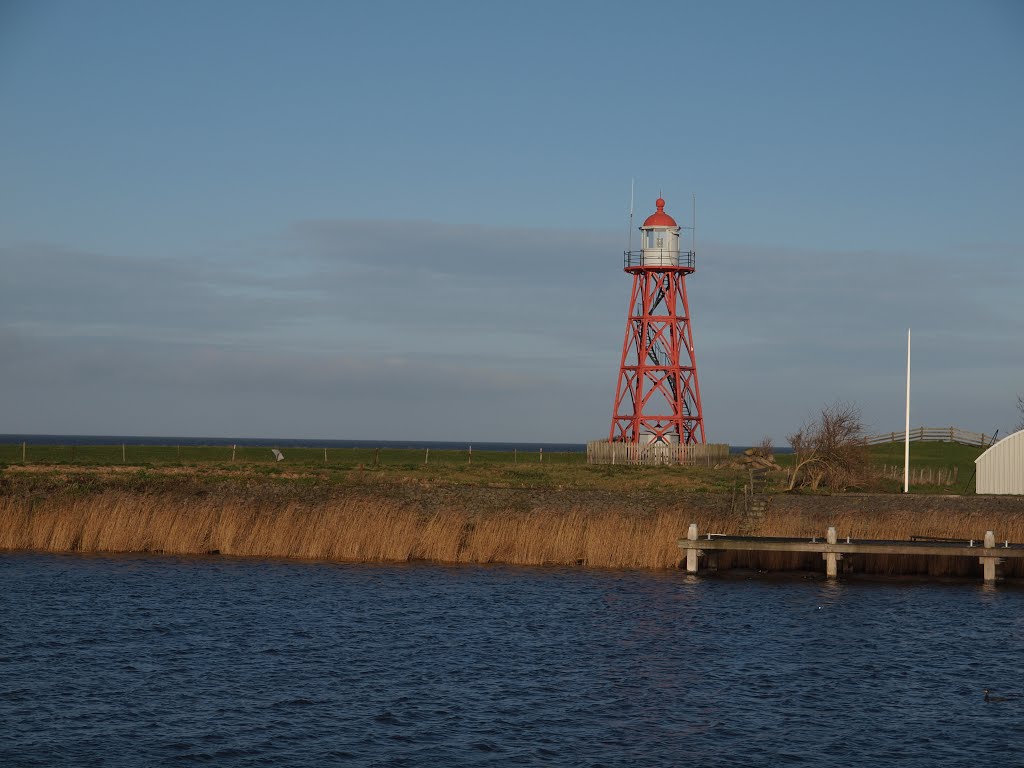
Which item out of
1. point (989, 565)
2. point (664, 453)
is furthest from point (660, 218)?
point (989, 565)

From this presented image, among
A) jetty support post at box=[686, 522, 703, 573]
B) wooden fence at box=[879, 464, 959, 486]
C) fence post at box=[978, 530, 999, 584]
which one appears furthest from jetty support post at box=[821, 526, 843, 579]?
wooden fence at box=[879, 464, 959, 486]

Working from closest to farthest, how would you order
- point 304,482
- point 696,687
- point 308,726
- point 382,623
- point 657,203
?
1. point 308,726
2. point 696,687
3. point 382,623
4. point 304,482
5. point 657,203

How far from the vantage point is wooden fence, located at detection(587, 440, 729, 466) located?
71188 mm

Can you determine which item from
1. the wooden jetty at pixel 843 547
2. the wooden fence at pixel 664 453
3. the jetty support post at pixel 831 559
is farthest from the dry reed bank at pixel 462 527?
the wooden fence at pixel 664 453

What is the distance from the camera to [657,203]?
74.6 m

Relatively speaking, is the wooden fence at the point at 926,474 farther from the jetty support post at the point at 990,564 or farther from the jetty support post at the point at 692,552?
the jetty support post at the point at 692,552

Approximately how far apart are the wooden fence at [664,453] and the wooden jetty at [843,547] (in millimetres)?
27464

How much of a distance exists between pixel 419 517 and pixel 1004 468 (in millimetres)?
29801

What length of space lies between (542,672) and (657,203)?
50.6 meters

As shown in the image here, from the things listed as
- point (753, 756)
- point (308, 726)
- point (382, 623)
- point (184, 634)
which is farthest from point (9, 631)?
point (753, 756)

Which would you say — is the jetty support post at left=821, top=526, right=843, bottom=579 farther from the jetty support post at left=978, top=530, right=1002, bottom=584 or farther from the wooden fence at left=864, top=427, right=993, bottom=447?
the wooden fence at left=864, top=427, right=993, bottom=447

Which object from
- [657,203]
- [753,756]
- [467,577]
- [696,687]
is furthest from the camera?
[657,203]

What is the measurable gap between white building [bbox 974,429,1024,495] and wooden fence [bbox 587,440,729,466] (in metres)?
16.6

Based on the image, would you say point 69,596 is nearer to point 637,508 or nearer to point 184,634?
point 184,634
